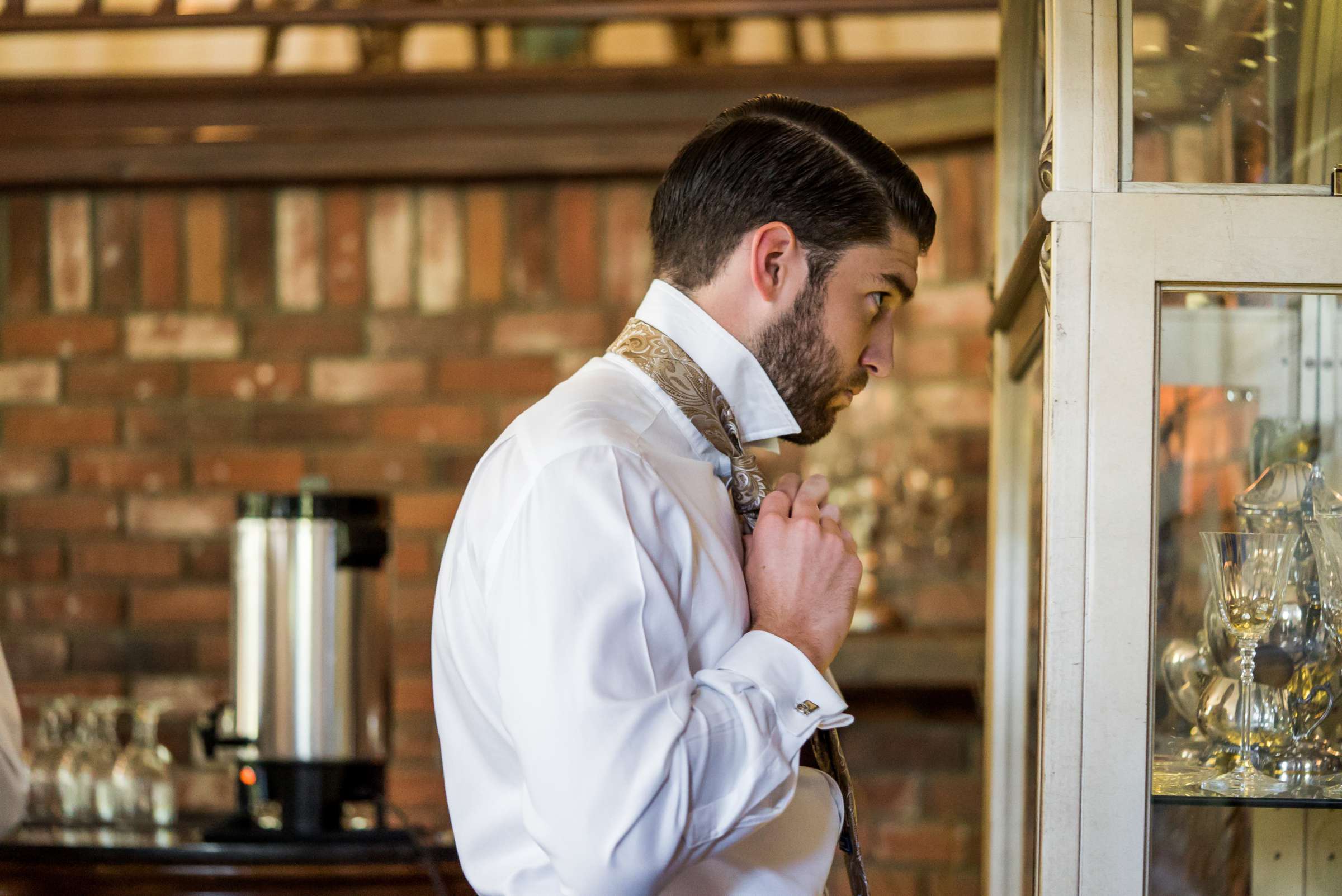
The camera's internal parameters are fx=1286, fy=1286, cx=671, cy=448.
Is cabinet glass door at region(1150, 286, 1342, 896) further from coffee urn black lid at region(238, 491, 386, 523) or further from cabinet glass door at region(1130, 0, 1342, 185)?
coffee urn black lid at region(238, 491, 386, 523)

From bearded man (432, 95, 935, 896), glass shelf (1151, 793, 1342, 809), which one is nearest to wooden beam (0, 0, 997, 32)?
bearded man (432, 95, 935, 896)

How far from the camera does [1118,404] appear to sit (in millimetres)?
917

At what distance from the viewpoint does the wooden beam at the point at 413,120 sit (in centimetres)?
249

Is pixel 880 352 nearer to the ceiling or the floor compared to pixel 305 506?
nearer to the ceiling

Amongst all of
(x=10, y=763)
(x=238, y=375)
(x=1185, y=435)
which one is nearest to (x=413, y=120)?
(x=238, y=375)

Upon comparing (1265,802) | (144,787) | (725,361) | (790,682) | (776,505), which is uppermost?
(725,361)

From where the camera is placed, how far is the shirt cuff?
88 centimetres

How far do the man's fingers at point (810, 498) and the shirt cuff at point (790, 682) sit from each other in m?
0.13

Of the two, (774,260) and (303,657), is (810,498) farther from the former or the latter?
(303,657)

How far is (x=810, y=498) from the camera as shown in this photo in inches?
41.2

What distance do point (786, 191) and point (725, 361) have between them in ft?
0.48

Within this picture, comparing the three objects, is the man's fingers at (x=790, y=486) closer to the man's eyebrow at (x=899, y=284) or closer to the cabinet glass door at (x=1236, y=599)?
the man's eyebrow at (x=899, y=284)

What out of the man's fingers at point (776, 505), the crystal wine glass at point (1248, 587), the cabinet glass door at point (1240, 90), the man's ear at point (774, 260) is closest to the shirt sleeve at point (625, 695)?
the man's fingers at point (776, 505)

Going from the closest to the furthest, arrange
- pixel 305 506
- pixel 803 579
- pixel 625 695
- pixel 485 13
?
pixel 625 695
pixel 803 579
pixel 305 506
pixel 485 13
